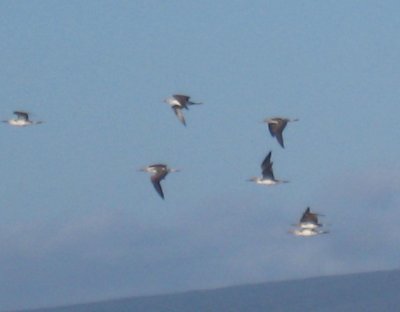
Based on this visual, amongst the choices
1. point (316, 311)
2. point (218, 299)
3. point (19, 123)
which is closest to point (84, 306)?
point (218, 299)

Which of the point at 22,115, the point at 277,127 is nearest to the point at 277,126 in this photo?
the point at 277,127

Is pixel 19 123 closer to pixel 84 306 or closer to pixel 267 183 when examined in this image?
pixel 267 183

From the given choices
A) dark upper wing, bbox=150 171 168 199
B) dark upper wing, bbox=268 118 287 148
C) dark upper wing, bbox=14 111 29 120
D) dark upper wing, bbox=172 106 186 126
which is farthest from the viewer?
dark upper wing, bbox=14 111 29 120

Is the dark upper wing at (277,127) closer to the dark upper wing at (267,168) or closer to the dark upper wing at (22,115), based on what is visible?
the dark upper wing at (267,168)

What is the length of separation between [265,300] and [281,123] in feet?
337

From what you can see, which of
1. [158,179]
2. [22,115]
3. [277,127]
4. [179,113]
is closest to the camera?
[158,179]

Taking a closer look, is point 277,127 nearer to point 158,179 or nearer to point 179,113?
point 179,113

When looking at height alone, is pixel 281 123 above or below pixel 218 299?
below

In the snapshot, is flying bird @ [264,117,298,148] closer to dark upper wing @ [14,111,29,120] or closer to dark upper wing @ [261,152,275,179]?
dark upper wing @ [261,152,275,179]

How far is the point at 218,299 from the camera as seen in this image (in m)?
169

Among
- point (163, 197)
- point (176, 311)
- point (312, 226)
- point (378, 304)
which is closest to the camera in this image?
point (163, 197)

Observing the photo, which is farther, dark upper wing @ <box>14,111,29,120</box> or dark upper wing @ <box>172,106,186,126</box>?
dark upper wing @ <box>14,111,29,120</box>

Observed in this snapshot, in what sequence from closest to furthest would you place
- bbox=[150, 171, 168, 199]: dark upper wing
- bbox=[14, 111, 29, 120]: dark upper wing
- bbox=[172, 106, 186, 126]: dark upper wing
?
bbox=[150, 171, 168, 199]: dark upper wing → bbox=[172, 106, 186, 126]: dark upper wing → bbox=[14, 111, 29, 120]: dark upper wing

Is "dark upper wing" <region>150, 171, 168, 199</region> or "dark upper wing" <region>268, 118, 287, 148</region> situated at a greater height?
"dark upper wing" <region>268, 118, 287, 148</region>
